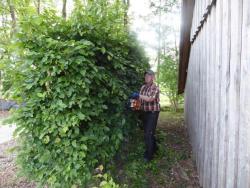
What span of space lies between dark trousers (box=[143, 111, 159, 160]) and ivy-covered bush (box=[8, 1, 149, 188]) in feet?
3.82

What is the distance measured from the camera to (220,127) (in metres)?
3.03

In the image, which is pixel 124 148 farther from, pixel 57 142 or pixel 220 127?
pixel 220 127

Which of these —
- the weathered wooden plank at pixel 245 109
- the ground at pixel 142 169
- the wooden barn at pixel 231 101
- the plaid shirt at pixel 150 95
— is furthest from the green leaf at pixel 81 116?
the weathered wooden plank at pixel 245 109

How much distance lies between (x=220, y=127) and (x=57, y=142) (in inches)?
81.4

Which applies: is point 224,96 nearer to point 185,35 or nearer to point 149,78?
point 149,78

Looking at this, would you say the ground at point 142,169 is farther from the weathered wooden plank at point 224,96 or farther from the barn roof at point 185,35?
the barn roof at point 185,35

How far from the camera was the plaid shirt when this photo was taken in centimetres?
533

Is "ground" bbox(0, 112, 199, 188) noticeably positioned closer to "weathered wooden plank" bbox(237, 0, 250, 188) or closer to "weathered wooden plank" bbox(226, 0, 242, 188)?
"weathered wooden plank" bbox(226, 0, 242, 188)

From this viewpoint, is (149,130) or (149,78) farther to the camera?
(149,130)

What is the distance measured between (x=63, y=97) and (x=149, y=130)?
221 centimetres

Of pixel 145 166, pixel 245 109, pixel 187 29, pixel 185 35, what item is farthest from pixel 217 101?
pixel 185 35

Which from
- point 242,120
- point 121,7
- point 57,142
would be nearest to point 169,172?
point 57,142

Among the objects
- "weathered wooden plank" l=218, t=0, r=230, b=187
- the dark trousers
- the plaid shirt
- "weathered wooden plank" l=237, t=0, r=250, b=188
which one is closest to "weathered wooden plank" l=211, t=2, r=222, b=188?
"weathered wooden plank" l=218, t=0, r=230, b=187

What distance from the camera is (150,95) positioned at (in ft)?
17.4
